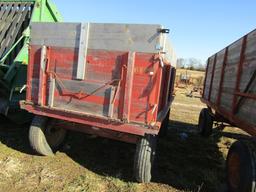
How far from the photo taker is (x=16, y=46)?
7.14m

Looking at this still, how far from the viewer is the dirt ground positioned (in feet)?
15.1

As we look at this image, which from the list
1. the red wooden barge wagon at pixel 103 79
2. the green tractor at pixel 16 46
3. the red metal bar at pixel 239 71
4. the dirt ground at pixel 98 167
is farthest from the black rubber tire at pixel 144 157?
the green tractor at pixel 16 46

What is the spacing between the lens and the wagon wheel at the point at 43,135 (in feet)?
17.6

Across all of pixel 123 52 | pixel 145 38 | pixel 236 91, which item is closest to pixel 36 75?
pixel 123 52

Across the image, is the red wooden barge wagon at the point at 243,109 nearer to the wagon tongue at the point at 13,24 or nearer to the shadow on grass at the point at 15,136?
the shadow on grass at the point at 15,136

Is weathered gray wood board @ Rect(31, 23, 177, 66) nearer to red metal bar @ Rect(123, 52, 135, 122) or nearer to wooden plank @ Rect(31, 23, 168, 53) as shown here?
wooden plank @ Rect(31, 23, 168, 53)

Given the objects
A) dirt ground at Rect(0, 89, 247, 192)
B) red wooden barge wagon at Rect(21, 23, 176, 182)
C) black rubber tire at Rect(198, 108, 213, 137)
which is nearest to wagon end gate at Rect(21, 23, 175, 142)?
red wooden barge wagon at Rect(21, 23, 176, 182)

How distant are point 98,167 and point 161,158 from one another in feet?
4.70

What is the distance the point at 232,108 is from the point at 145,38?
75.1 inches

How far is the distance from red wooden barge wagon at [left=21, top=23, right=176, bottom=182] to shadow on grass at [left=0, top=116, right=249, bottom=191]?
2.27 ft

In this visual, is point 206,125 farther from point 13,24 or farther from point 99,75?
point 13,24

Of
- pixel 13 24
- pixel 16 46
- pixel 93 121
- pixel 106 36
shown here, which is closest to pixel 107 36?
pixel 106 36

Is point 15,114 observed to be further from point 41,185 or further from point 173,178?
point 173,178

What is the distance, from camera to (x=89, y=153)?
6.06 metres
